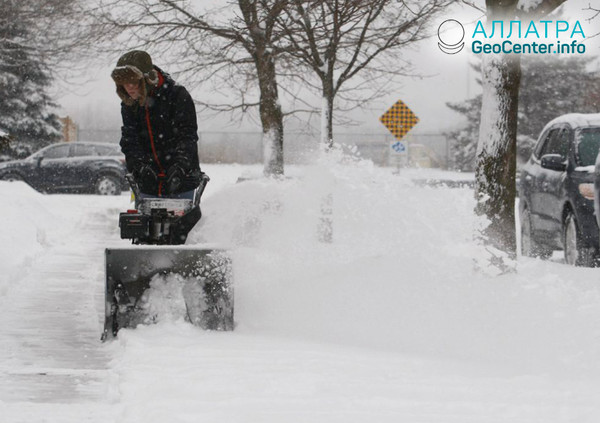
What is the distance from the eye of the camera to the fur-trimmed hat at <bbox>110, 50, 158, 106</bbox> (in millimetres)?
6383

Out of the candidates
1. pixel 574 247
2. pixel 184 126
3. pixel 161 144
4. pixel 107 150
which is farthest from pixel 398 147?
pixel 184 126

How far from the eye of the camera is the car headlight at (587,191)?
10.2m

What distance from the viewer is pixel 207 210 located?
27.7 ft

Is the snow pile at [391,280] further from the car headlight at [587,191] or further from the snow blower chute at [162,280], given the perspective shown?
the car headlight at [587,191]

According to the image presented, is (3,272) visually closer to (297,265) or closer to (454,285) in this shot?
(297,265)

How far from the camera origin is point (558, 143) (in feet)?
38.3

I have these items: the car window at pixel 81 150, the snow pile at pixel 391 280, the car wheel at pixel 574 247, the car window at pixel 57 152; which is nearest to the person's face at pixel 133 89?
the snow pile at pixel 391 280

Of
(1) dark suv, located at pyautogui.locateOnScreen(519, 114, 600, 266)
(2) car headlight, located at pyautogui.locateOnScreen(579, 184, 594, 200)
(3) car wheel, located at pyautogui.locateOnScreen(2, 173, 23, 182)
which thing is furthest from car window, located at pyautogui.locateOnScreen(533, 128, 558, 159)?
(3) car wheel, located at pyautogui.locateOnScreen(2, 173, 23, 182)

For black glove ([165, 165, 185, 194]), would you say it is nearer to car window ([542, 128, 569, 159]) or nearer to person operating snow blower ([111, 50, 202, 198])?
person operating snow blower ([111, 50, 202, 198])

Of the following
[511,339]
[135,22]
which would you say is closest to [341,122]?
[135,22]

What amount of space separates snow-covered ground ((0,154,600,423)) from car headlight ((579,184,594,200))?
3.05 feet

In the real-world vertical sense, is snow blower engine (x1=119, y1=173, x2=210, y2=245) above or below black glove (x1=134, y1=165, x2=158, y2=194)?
below

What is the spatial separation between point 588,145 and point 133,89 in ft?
20.7

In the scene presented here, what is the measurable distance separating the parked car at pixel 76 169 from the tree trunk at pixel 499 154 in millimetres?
18407
